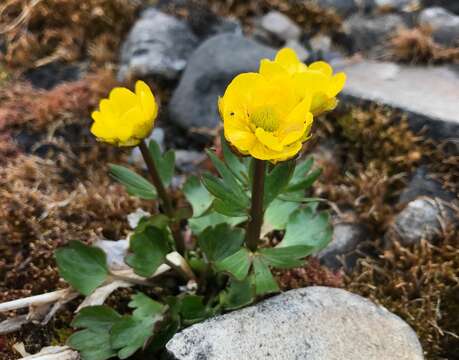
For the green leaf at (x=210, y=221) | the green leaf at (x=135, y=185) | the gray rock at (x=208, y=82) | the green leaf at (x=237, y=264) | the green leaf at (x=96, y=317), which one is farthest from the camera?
the gray rock at (x=208, y=82)

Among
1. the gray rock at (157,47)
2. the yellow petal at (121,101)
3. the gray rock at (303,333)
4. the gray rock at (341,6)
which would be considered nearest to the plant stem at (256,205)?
the gray rock at (303,333)

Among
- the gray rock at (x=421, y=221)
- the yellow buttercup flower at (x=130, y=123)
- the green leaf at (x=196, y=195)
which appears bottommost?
the gray rock at (x=421, y=221)

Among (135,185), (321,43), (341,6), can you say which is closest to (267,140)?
(135,185)

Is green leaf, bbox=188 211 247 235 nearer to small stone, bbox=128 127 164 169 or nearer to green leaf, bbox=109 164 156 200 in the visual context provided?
green leaf, bbox=109 164 156 200

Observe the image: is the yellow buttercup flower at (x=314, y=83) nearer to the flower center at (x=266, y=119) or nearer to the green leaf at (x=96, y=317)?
the flower center at (x=266, y=119)

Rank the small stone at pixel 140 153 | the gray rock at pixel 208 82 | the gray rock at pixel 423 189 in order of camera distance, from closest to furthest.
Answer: the gray rock at pixel 423 189 → the small stone at pixel 140 153 → the gray rock at pixel 208 82

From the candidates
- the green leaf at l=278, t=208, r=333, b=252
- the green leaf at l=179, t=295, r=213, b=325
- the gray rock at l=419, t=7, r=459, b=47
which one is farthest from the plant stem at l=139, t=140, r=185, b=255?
the gray rock at l=419, t=7, r=459, b=47

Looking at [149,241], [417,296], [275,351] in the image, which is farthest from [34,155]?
[417,296]
